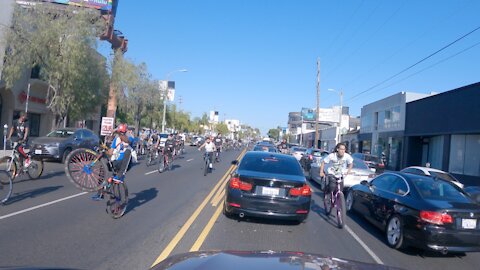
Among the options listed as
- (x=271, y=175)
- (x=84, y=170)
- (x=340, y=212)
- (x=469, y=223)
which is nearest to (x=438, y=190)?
(x=469, y=223)

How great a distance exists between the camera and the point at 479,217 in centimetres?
745

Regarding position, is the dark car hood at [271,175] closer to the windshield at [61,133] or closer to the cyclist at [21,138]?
the cyclist at [21,138]

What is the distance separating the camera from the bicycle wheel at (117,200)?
8812 mm

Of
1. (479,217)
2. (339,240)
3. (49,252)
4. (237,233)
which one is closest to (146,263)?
(49,252)

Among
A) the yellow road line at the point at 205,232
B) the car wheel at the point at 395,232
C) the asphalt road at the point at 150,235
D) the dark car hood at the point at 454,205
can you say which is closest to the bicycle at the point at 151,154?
the asphalt road at the point at 150,235

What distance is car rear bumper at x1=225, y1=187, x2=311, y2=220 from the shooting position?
8.55m

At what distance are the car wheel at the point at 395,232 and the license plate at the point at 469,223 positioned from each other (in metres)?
1.00

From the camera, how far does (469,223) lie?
7398mm

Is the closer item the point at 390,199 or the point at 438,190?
the point at 438,190

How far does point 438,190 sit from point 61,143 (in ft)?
50.4

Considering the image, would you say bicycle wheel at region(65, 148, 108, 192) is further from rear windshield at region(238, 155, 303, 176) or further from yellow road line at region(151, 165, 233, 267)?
rear windshield at region(238, 155, 303, 176)

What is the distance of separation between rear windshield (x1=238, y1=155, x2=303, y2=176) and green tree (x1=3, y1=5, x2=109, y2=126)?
1821 cm

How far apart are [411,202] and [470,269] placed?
1414 mm

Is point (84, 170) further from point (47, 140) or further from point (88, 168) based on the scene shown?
point (47, 140)
